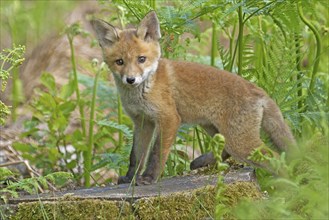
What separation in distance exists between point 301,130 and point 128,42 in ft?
6.01

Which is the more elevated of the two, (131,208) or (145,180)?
(131,208)

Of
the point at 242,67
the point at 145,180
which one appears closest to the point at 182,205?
the point at 145,180

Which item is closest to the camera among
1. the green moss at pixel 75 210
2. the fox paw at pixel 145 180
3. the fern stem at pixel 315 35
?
the green moss at pixel 75 210

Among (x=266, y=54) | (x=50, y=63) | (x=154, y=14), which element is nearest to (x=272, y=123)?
(x=266, y=54)

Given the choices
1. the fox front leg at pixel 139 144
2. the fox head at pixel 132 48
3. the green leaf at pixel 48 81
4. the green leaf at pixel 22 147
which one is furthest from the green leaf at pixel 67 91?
the fox front leg at pixel 139 144

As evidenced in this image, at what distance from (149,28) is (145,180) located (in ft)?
4.53

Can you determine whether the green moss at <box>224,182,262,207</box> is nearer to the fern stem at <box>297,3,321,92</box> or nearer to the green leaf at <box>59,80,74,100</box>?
the fern stem at <box>297,3,321,92</box>

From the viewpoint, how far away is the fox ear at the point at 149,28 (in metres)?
6.19

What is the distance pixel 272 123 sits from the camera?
6.26 metres

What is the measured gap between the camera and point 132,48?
6270 millimetres

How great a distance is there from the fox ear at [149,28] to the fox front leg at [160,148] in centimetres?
75

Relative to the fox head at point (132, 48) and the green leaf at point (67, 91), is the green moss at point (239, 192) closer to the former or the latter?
the fox head at point (132, 48)

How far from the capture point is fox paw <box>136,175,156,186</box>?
18.9 feet

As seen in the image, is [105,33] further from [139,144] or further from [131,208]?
[131,208]
